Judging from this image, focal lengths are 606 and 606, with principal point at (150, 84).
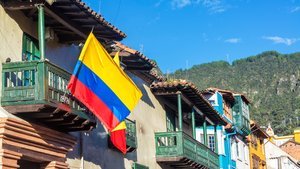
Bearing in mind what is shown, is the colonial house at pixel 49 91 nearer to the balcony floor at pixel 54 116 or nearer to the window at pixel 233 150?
the balcony floor at pixel 54 116

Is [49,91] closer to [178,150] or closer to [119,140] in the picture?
[119,140]

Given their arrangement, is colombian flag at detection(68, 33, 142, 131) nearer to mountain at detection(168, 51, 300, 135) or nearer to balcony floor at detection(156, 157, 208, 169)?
balcony floor at detection(156, 157, 208, 169)

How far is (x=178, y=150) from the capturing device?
77.7 ft

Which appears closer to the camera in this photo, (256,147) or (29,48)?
(29,48)

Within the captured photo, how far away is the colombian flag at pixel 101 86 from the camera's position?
14164 millimetres

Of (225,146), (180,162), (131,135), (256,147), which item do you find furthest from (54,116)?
(256,147)

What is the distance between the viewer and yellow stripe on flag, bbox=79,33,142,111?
47.3 feet

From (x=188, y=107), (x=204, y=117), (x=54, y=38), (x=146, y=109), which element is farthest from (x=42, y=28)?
(x=204, y=117)

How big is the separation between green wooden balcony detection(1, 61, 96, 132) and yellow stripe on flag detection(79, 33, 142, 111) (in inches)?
28.3

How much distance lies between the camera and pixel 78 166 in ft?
55.3

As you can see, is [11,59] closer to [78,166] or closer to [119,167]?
[78,166]

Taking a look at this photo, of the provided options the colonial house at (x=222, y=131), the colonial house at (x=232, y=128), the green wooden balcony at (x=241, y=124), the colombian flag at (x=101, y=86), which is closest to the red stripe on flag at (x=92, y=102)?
the colombian flag at (x=101, y=86)

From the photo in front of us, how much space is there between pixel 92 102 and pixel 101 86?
59cm

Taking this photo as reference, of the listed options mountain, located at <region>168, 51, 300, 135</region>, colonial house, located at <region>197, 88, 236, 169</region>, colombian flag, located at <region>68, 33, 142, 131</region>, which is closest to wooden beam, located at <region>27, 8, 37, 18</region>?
colombian flag, located at <region>68, 33, 142, 131</region>
